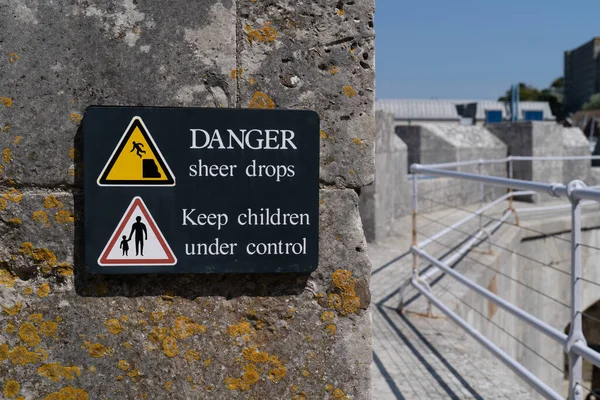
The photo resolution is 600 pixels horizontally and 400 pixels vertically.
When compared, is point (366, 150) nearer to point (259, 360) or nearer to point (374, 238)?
point (259, 360)

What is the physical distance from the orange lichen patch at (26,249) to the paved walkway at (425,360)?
2289 mm

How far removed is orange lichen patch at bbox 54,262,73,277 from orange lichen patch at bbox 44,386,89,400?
0.35 meters

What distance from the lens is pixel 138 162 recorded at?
6.86ft

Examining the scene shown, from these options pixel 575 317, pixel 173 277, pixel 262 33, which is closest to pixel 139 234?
pixel 173 277

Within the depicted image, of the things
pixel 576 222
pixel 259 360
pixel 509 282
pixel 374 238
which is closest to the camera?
pixel 259 360

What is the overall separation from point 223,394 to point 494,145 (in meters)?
11.1

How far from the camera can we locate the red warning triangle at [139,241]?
210cm

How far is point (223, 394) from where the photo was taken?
217 cm

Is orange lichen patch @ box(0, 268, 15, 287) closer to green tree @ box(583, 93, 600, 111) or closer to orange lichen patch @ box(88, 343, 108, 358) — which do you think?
orange lichen patch @ box(88, 343, 108, 358)

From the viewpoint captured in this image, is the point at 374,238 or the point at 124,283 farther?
the point at 374,238

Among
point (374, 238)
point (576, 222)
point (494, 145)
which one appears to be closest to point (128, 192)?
point (576, 222)

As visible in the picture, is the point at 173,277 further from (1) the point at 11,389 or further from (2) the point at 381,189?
(2) the point at 381,189

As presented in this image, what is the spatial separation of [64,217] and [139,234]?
0.75ft

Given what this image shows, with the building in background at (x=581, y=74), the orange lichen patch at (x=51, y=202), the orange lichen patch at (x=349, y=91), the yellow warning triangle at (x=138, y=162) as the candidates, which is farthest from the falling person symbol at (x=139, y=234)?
the building in background at (x=581, y=74)
